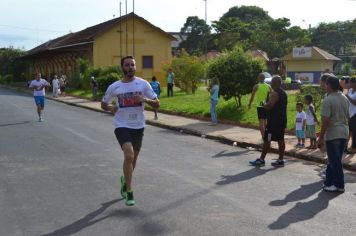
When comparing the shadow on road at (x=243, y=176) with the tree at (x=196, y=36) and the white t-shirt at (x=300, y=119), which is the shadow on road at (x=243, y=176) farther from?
the tree at (x=196, y=36)

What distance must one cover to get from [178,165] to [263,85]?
13.2ft

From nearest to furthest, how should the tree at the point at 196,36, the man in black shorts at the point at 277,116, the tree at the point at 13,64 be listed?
the man in black shorts at the point at 277,116, the tree at the point at 13,64, the tree at the point at 196,36

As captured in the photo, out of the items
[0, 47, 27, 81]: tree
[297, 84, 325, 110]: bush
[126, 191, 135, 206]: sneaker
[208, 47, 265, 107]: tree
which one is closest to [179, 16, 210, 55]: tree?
[0, 47, 27, 81]: tree

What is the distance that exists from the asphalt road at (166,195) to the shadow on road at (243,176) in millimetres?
16

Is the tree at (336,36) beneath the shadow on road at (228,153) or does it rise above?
above

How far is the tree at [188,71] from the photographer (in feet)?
105

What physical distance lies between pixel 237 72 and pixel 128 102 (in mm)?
12979

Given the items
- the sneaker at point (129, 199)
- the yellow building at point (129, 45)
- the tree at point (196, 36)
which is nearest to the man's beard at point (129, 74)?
the sneaker at point (129, 199)

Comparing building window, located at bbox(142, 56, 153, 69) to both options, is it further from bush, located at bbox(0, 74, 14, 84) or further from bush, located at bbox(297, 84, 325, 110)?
bush, located at bbox(297, 84, 325, 110)

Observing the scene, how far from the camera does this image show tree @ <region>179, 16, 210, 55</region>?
97.4 m

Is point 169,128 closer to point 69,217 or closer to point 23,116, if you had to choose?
point 23,116

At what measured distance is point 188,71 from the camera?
3219 centimetres

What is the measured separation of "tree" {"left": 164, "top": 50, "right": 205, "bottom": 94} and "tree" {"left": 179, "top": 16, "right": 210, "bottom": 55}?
61169mm

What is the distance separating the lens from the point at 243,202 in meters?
7.26
